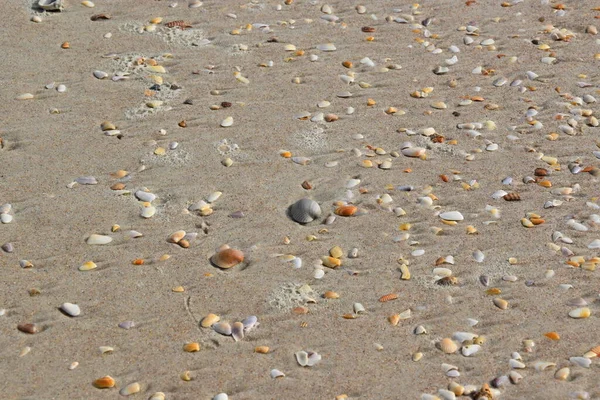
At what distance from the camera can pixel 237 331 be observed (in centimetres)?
376

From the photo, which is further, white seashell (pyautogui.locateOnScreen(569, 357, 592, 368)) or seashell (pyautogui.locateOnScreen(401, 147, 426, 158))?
seashell (pyautogui.locateOnScreen(401, 147, 426, 158))

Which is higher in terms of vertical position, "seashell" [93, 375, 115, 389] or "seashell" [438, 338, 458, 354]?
"seashell" [438, 338, 458, 354]

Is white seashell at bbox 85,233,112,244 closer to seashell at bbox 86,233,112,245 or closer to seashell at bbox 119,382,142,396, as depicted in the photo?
seashell at bbox 86,233,112,245

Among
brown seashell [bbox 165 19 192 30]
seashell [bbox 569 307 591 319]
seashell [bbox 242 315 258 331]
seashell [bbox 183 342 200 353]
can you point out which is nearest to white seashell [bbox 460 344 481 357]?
seashell [bbox 569 307 591 319]

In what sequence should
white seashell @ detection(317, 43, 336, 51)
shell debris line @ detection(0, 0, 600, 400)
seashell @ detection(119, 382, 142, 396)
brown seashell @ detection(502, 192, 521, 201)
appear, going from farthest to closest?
white seashell @ detection(317, 43, 336, 51)
brown seashell @ detection(502, 192, 521, 201)
shell debris line @ detection(0, 0, 600, 400)
seashell @ detection(119, 382, 142, 396)

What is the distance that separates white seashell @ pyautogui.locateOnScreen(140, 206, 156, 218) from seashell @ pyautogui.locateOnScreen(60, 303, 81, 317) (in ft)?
2.49

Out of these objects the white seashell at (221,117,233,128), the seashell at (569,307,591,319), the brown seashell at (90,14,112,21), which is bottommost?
the white seashell at (221,117,233,128)

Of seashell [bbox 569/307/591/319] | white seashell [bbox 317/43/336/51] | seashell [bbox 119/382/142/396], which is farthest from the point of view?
white seashell [bbox 317/43/336/51]

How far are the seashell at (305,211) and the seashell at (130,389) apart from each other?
1385 millimetres

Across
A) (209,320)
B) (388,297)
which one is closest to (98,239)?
(209,320)

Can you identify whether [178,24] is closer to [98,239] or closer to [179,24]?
[179,24]

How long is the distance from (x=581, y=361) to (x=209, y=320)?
63.8 inches

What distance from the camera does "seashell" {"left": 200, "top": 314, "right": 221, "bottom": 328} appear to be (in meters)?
3.80

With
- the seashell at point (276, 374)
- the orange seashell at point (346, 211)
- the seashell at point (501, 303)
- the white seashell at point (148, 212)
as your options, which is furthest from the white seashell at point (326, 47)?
the seashell at point (276, 374)
